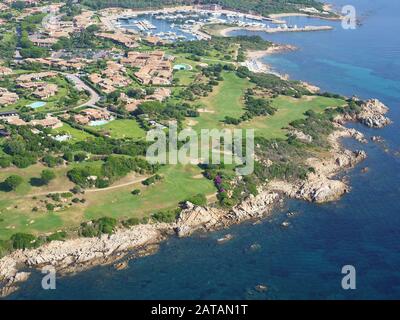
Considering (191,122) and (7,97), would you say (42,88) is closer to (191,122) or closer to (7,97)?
(7,97)

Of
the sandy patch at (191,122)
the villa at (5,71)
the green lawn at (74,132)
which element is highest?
the villa at (5,71)

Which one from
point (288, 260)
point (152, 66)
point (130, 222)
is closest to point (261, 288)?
point (288, 260)

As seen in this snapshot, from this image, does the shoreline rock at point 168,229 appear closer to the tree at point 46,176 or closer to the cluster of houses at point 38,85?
the tree at point 46,176

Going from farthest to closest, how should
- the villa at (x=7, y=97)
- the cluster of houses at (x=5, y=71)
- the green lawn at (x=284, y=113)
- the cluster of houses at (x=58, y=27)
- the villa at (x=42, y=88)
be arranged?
the cluster of houses at (x=58, y=27), the cluster of houses at (x=5, y=71), the villa at (x=42, y=88), the villa at (x=7, y=97), the green lawn at (x=284, y=113)

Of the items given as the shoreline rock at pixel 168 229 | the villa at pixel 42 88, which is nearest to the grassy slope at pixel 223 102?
the shoreline rock at pixel 168 229

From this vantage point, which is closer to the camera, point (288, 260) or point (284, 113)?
point (288, 260)

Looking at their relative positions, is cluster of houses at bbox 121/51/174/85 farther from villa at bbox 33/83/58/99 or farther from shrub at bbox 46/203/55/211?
shrub at bbox 46/203/55/211
